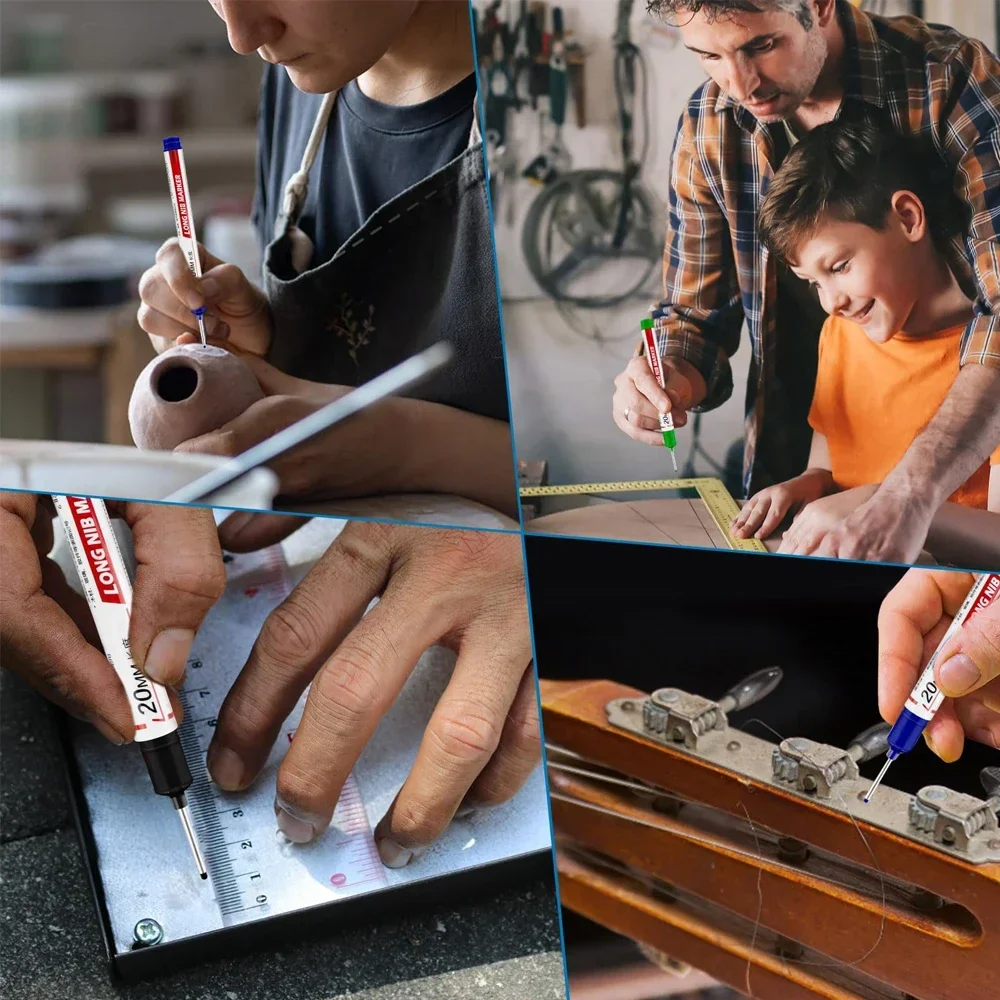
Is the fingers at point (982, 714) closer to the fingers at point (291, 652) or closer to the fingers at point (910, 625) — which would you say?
the fingers at point (910, 625)

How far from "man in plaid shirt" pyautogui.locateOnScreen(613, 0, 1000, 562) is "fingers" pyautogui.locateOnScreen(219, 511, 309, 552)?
0.34 m

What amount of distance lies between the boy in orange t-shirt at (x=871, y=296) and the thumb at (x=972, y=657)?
4.2 inches

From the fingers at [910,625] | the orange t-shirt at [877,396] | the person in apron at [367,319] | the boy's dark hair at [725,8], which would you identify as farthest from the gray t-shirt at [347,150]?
the fingers at [910,625]

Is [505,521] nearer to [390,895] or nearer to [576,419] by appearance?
[576,419]

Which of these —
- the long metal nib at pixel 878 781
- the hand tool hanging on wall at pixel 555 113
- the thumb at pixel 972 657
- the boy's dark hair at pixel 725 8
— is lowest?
the long metal nib at pixel 878 781

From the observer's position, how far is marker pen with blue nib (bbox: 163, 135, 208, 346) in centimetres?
69

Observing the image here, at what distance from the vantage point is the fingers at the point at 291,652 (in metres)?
0.83

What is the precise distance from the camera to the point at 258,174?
2.26 feet

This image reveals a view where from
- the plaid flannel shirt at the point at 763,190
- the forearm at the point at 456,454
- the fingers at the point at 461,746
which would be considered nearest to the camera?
the plaid flannel shirt at the point at 763,190

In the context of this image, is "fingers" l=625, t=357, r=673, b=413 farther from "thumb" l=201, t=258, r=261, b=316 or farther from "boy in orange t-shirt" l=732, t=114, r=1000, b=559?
"thumb" l=201, t=258, r=261, b=316

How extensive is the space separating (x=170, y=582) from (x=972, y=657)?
0.53 m

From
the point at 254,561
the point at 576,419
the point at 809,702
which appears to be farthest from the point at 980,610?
the point at 254,561

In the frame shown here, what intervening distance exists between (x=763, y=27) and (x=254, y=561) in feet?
1.76

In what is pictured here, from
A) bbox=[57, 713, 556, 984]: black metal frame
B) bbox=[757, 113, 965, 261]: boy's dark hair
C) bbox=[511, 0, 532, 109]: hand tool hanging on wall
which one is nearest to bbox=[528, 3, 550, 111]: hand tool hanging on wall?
bbox=[511, 0, 532, 109]: hand tool hanging on wall
